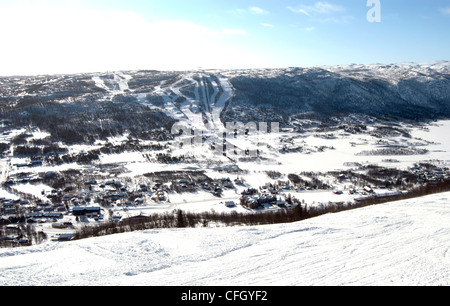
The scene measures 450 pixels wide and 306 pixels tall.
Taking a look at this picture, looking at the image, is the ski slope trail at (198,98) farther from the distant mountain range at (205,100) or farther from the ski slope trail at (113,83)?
the ski slope trail at (113,83)

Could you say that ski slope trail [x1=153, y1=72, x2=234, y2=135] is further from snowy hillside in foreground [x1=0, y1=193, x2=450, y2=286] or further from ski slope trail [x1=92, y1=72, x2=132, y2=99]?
snowy hillside in foreground [x1=0, y1=193, x2=450, y2=286]

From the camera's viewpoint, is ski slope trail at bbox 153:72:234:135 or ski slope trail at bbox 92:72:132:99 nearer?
ski slope trail at bbox 153:72:234:135

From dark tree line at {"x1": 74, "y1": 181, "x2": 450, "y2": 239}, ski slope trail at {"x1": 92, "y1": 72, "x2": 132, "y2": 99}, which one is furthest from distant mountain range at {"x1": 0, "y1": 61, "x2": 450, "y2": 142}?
dark tree line at {"x1": 74, "y1": 181, "x2": 450, "y2": 239}

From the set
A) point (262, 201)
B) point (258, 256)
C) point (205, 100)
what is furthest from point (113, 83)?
point (258, 256)

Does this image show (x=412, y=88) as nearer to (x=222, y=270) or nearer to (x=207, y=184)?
(x=207, y=184)

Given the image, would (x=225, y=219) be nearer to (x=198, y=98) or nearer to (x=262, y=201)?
(x=262, y=201)

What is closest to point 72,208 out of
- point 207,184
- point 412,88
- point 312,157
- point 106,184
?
point 106,184

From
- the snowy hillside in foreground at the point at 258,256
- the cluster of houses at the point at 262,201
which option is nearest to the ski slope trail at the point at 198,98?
the cluster of houses at the point at 262,201
